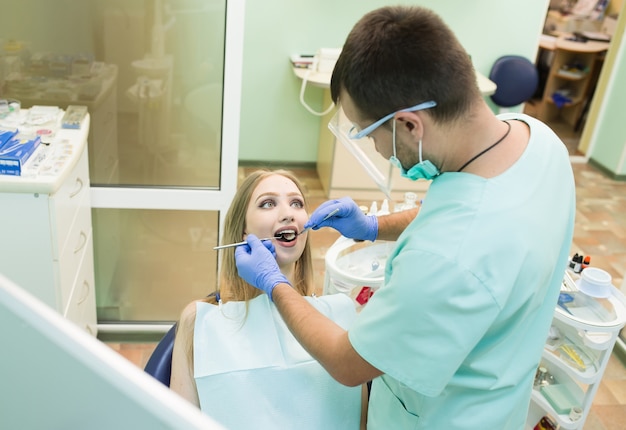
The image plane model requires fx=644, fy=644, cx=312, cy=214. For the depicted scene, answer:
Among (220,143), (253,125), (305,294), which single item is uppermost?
(220,143)

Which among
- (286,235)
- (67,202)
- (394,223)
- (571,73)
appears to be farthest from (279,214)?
(571,73)

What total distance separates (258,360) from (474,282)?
2.25ft

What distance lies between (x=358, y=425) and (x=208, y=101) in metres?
1.25

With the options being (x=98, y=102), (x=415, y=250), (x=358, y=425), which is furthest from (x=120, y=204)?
(x=415, y=250)

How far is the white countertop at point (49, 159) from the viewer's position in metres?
1.75

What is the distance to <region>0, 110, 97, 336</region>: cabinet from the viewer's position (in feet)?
5.83

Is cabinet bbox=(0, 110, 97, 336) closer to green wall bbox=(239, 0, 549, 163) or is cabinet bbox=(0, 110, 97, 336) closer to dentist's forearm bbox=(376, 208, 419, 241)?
dentist's forearm bbox=(376, 208, 419, 241)

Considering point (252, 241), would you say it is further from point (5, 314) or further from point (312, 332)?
point (5, 314)

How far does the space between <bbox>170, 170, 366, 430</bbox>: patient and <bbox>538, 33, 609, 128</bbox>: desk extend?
4095 millimetres

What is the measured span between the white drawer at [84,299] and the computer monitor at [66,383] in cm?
166

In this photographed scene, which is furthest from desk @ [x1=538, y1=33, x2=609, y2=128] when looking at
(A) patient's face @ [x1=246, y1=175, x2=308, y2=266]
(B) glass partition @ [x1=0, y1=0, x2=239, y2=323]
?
(A) patient's face @ [x1=246, y1=175, x2=308, y2=266]

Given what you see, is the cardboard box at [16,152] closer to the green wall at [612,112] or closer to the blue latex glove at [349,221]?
the blue latex glove at [349,221]

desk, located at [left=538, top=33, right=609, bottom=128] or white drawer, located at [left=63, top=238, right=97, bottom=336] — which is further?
desk, located at [left=538, top=33, right=609, bottom=128]

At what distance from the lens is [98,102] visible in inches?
88.2
